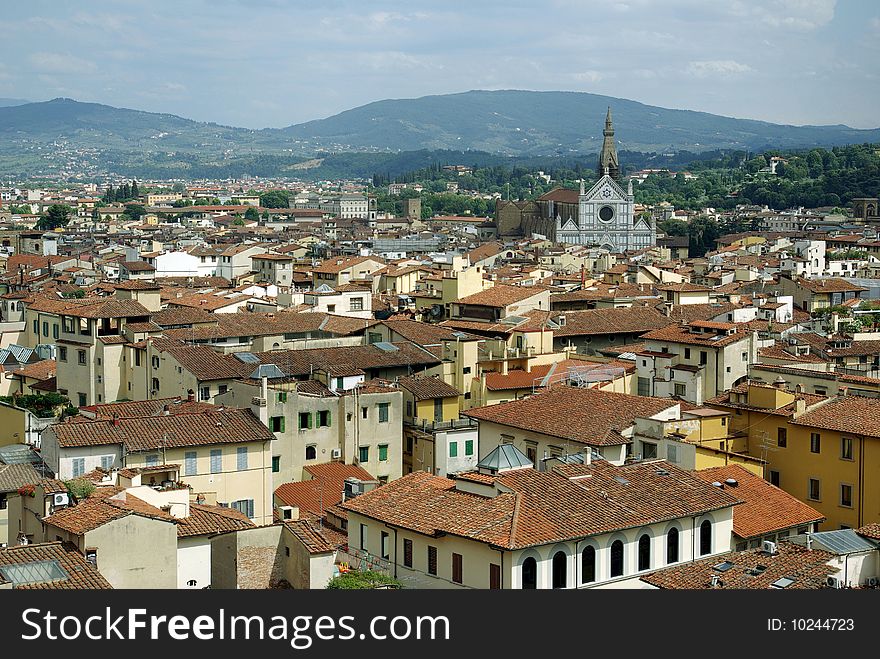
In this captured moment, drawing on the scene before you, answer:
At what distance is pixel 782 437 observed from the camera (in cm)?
2067

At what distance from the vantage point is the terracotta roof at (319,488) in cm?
2108

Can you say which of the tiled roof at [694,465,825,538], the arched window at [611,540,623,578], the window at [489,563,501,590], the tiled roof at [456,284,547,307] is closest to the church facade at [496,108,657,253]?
the tiled roof at [456,284,547,307]

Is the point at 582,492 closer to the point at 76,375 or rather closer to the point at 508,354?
the point at 508,354

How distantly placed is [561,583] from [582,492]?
58.3 inches

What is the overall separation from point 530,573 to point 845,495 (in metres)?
6.99

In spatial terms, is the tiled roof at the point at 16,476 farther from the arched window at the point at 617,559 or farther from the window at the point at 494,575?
the arched window at the point at 617,559

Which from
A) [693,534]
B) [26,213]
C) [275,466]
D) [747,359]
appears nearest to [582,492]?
[693,534]

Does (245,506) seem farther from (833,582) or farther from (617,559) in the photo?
(833,582)

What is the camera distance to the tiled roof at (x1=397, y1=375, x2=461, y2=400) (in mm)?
25266

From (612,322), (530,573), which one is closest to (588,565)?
(530,573)

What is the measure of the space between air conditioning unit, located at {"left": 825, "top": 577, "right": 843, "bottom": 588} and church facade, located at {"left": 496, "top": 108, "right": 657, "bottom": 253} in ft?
255

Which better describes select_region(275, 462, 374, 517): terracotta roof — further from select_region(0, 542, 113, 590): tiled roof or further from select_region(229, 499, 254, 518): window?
select_region(0, 542, 113, 590): tiled roof

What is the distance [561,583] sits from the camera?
14.5 metres

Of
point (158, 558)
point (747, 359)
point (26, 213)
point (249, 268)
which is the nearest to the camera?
point (158, 558)
